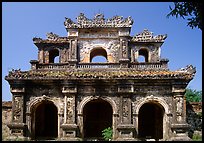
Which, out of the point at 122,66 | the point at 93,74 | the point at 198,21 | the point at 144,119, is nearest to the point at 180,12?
the point at 198,21

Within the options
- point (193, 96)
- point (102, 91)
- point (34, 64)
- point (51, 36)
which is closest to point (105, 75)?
point (102, 91)

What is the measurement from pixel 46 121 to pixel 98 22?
8.16 m

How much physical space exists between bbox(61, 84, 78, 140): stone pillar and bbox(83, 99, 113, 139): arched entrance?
2.67 meters

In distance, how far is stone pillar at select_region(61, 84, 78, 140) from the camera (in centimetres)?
1778

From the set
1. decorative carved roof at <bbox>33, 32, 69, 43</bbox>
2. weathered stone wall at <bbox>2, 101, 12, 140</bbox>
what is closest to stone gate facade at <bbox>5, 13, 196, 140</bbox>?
decorative carved roof at <bbox>33, 32, 69, 43</bbox>

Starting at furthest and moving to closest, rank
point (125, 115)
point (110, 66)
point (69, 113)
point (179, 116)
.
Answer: point (110, 66) → point (69, 113) → point (125, 115) → point (179, 116)

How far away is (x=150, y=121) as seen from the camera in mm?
20922

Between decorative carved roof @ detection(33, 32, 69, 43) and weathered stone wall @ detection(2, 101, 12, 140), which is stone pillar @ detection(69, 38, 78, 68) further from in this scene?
weathered stone wall @ detection(2, 101, 12, 140)

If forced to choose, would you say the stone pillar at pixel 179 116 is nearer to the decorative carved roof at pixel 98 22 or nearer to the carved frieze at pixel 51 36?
the decorative carved roof at pixel 98 22

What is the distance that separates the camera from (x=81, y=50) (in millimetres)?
21484

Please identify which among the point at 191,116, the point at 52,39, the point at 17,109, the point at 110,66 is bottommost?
the point at 191,116

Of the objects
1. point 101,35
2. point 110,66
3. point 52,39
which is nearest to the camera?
point 110,66

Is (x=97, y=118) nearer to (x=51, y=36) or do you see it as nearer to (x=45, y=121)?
(x=45, y=121)

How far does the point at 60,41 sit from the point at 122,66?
5.14 meters
